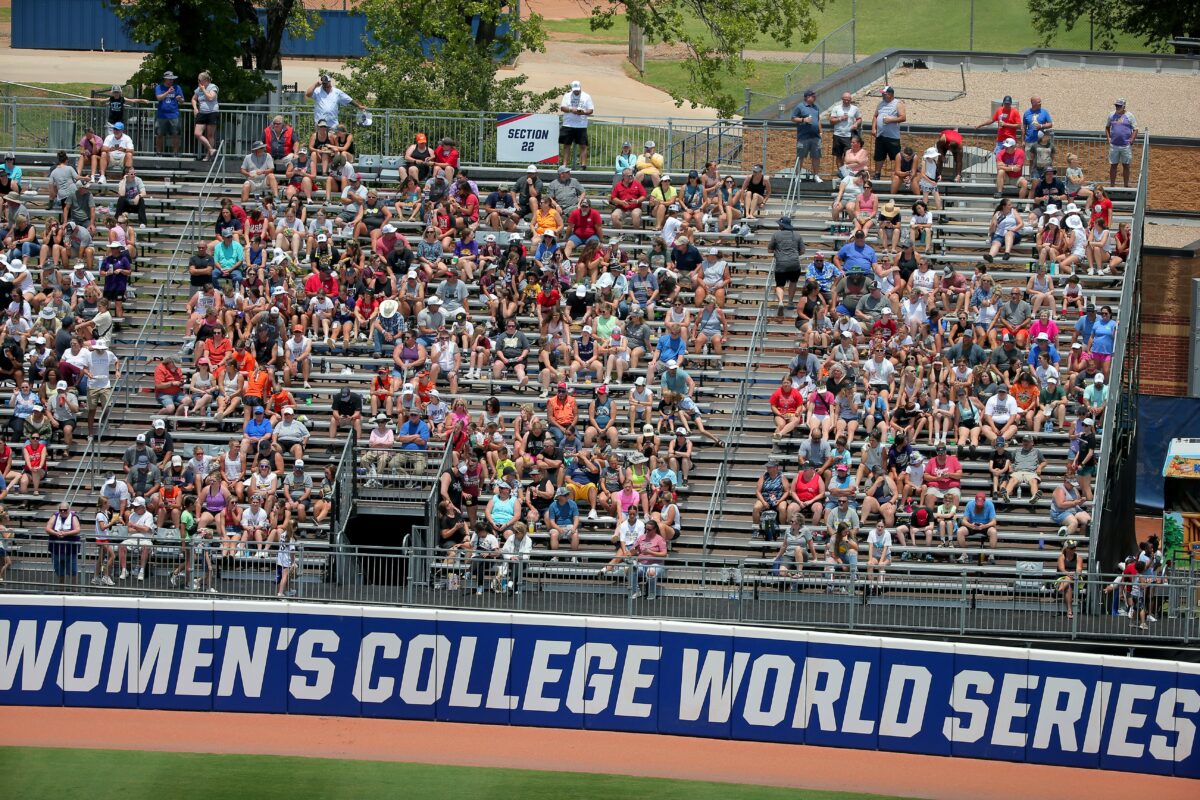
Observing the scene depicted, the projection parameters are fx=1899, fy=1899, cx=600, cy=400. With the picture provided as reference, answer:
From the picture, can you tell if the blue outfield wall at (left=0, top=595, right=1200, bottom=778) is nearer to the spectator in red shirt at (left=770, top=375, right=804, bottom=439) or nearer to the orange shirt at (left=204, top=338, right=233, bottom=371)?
the spectator in red shirt at (left=770, top=375, right=804, bottom=439)

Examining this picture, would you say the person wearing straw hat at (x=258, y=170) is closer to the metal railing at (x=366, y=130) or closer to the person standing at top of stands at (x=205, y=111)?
the metal railing at (x=366, y=130)

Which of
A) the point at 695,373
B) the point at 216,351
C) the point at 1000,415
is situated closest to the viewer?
the point at 1000,415

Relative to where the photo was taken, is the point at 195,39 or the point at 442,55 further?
the point at 442,55

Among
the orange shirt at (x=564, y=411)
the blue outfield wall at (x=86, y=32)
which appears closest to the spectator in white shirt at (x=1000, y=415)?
the orange shirt at (x=564, y=411)

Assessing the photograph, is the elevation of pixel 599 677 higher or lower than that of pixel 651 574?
lower

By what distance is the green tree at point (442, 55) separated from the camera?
3906cm

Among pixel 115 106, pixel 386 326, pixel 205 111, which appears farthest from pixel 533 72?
pixel 386 326

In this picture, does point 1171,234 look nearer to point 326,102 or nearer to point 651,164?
point 651,164

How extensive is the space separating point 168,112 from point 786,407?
13.4 metres

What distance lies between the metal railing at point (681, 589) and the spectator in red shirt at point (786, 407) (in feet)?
9.80

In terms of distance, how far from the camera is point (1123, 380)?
30.1 metres

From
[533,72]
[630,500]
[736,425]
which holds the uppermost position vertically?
[533,72]

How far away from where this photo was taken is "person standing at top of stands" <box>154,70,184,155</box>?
3456 cm

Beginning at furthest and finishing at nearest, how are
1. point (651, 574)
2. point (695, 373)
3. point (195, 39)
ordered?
1. point (195, 39)
2. point (695, 373)
3. point (651, 574)
